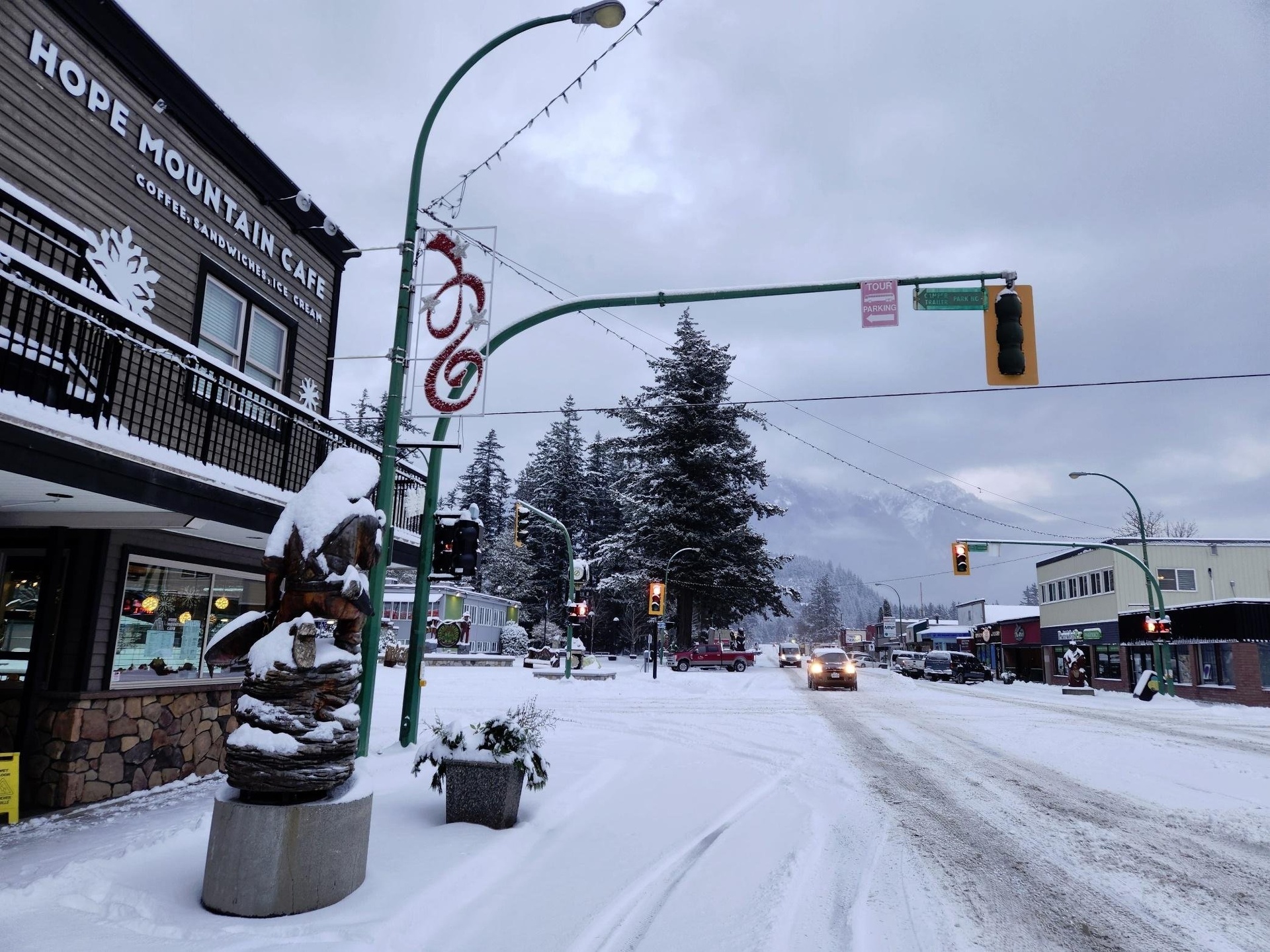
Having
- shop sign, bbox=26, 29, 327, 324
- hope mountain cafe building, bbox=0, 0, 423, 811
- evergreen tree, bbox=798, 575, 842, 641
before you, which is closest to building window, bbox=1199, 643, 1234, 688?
hope mountain cafe building, bbox=0, 0, 423, 811

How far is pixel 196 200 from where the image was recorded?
11273 mm

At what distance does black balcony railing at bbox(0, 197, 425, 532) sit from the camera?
6945 mm

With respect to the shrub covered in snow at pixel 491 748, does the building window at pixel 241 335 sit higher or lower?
higher

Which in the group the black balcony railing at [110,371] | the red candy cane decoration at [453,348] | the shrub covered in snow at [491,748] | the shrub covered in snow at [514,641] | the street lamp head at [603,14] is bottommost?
the shrub covered in snow at [514,641]

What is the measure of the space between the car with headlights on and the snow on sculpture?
95.8ft

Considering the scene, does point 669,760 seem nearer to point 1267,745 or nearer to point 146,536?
point 146,536

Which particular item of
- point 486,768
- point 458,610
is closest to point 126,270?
point 486,768

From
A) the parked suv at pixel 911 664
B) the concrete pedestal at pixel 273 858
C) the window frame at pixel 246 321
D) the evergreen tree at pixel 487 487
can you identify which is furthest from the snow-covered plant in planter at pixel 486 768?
the evergreen tree at pixel 487 487

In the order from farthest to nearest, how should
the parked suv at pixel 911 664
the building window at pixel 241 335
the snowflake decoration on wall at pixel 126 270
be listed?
the parked suv at pixel 911 664, the building window at pixel 241 335, the snowflake decoration on wall at pixel 126 270

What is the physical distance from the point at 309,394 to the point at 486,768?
9.07m

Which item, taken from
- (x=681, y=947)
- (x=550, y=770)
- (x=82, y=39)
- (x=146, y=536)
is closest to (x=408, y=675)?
(x=550, y=770)

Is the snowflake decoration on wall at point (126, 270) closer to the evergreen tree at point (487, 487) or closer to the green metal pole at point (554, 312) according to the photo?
the green metal pole at point (554, 312)

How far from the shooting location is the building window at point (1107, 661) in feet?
148

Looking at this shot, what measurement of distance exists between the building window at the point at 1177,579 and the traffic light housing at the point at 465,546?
4649 centimetres
